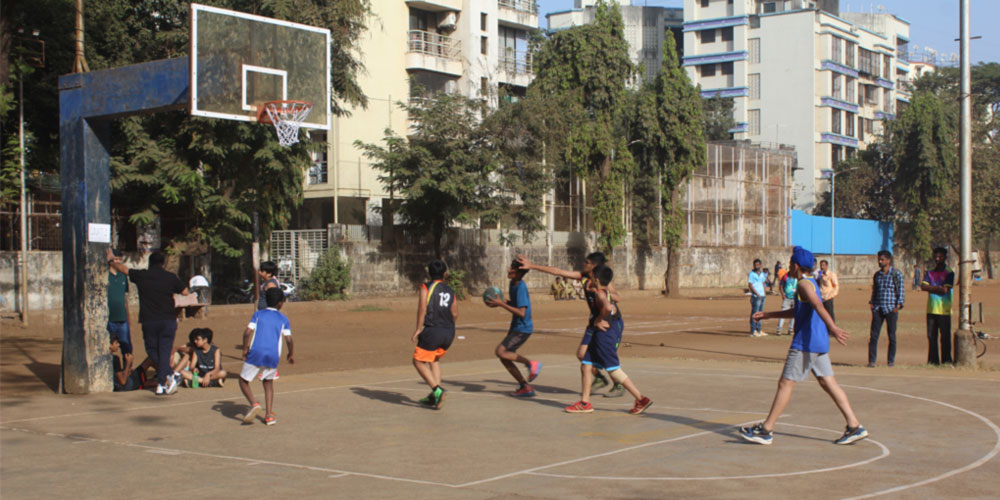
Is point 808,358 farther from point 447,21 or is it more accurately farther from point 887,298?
point 447,21

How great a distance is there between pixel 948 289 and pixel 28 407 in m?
13.7

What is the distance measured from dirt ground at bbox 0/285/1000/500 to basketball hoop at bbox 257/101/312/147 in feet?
13.4

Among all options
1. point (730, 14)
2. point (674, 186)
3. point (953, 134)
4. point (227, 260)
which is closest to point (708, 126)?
point (730, 14)

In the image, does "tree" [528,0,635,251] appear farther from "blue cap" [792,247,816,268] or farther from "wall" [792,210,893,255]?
"blue cap" [792,247,816,268]

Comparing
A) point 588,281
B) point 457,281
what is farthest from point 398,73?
point 588,281

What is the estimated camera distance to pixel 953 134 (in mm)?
67500

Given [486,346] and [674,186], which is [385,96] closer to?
[674,186]

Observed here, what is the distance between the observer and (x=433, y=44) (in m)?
48.2

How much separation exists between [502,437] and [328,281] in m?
26.5

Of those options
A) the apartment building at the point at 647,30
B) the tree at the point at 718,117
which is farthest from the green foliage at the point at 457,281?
the apartment building at the point at 647,30

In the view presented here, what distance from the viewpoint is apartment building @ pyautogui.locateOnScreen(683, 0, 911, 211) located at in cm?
8212

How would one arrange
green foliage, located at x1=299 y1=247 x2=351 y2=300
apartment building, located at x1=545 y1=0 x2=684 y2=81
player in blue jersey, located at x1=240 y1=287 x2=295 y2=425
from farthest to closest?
apartment building, located at x1=545 y1=0 x2=684 y2=81
green foliage, located at x1=299 y1=247 x2=351 y2=300
player in blue jersey, located at x1=240 y1=287 x2=295 y2=425

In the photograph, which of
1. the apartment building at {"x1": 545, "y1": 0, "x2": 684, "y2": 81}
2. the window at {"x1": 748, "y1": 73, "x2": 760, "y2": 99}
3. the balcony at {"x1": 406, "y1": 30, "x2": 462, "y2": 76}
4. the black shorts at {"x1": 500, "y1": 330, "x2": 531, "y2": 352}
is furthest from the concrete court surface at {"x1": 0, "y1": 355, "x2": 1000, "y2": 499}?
the apartment building at {"x1": 545, "y1": 0, "x2": 684, "y2": 81}

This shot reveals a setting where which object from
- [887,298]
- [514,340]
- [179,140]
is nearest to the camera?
[514,340]
